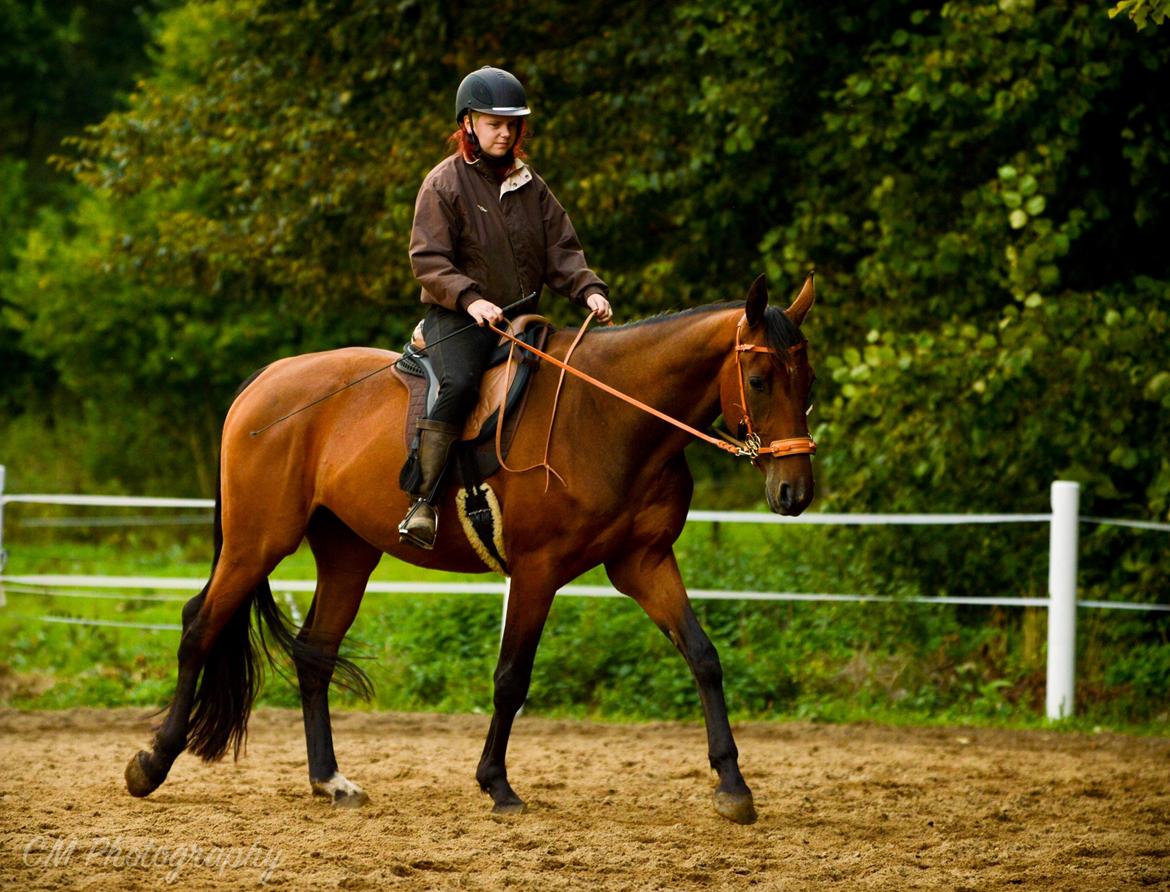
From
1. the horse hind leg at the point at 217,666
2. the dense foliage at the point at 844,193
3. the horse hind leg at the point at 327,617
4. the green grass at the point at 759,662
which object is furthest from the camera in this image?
the green grass at the point at 759,662

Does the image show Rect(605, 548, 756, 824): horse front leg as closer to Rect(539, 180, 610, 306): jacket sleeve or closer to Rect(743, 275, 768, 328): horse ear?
Rect(743, 275, 768, 328): horse ear

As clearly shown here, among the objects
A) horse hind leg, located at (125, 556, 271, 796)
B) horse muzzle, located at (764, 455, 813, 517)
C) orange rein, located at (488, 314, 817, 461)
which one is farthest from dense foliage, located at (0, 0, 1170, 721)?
horse hind leg, located at (125, 556, 271, 796)

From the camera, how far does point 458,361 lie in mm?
5918

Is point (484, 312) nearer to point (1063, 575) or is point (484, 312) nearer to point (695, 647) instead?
point (695, 647)

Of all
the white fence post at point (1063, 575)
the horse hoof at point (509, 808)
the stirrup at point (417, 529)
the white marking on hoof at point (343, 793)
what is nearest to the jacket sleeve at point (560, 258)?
the stirrup at point (417, 529)

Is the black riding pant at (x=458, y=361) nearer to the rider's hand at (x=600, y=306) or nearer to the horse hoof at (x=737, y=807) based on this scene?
the rider's hand at (x=600, y=306)

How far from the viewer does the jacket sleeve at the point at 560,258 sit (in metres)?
6.21

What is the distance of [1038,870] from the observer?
5039 millimetres

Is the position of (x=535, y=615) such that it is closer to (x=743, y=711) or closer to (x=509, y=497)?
(x=509, y=497)

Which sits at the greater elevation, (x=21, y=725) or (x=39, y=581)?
(x=39, y=581)

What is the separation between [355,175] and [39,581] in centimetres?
467

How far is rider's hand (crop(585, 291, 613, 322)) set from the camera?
237 inches

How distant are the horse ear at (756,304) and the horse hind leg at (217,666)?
254cm

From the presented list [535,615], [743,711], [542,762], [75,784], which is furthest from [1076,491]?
[75,784]
